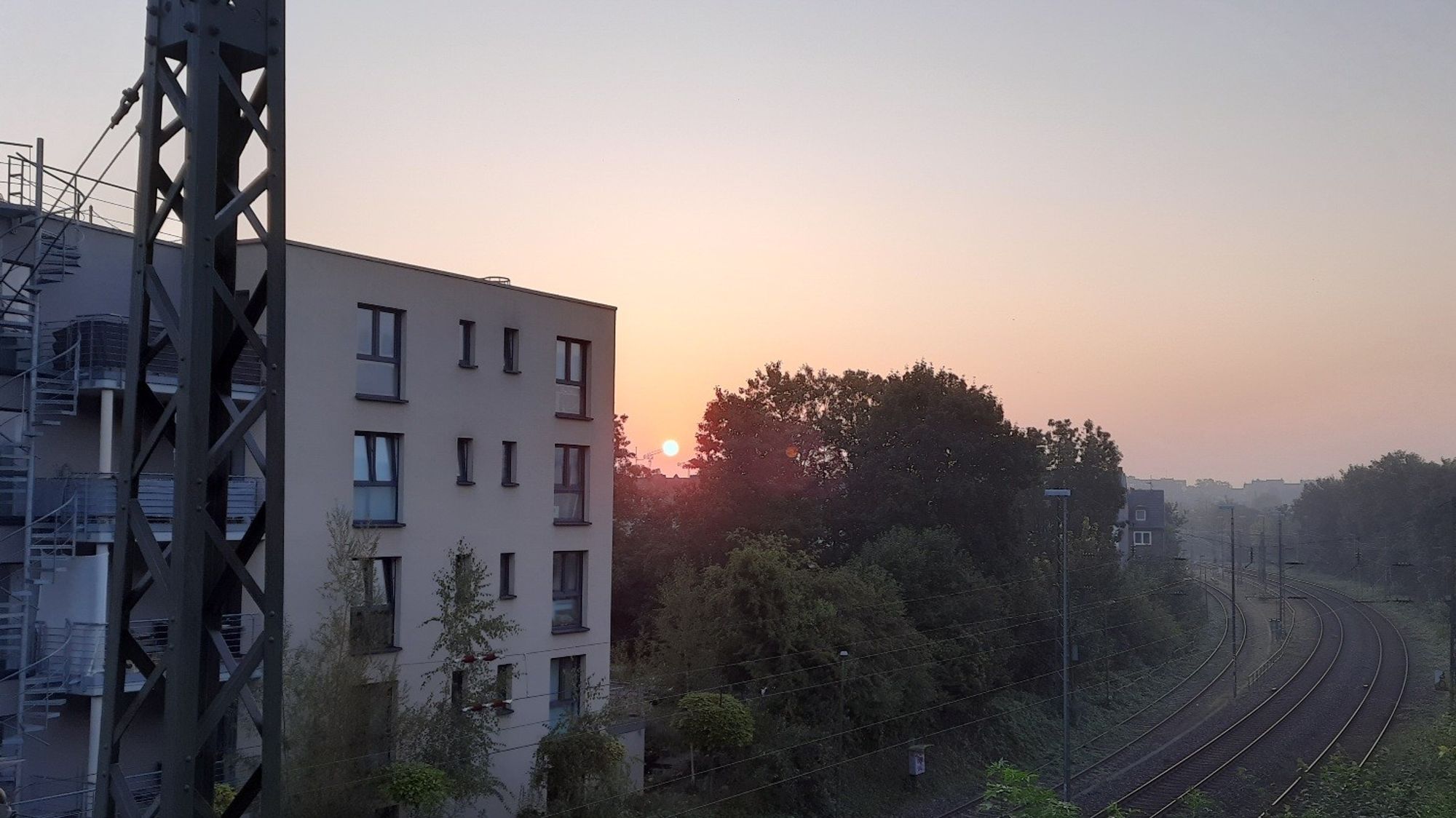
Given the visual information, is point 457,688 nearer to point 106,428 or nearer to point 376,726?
point 376,726

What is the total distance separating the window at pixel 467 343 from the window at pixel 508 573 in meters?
4.27

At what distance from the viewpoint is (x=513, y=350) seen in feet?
79.5

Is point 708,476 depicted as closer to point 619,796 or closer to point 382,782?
point 619,796

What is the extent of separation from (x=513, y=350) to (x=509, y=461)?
247cm

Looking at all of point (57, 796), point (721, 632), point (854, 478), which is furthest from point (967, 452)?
point (57, 796)

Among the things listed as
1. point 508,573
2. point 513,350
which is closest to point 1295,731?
point 508,573

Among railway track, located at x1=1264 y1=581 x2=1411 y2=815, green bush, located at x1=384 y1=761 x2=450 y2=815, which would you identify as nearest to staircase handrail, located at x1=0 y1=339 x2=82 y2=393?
green bush, located at x1=384 y1=761 x2=450 y2=815

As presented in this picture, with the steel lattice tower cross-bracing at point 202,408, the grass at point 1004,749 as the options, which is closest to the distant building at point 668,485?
the grass at point 1004,749

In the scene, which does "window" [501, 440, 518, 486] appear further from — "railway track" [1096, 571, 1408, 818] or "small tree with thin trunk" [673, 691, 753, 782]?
"railway track" [1096, 571, 1408, 818]

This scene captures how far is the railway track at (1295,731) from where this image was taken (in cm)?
2941

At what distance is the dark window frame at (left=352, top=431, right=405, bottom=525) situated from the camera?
68.6 feet

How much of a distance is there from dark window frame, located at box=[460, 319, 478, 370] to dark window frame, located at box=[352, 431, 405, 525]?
7.58ft

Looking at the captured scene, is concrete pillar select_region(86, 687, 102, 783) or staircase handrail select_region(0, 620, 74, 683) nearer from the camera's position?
staircase handrail select_region(0, 620, 74, 683)

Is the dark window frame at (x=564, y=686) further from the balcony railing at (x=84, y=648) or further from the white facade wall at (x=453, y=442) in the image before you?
the balcony railing at (x=84, y=648)
